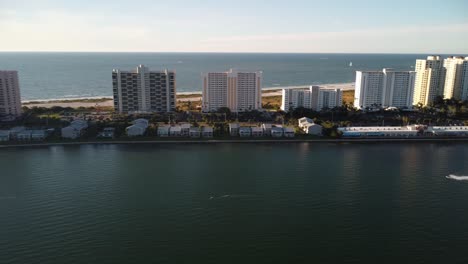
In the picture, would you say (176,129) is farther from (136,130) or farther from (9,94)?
(9,94)

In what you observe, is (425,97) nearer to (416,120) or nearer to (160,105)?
(416,120)

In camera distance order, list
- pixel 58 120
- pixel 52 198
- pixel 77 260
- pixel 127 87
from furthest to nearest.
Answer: pixel 127 87
pixel 58 120
pixel 52 198
pixel 77 260

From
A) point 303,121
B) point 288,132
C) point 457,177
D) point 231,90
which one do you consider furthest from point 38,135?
point 457,177

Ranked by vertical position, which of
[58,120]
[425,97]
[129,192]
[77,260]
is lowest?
[77,260]

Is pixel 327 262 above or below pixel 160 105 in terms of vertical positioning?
below

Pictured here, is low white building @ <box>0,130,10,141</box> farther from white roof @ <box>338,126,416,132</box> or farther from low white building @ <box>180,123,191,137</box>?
white roof @ <box>338,126,416,132</box>

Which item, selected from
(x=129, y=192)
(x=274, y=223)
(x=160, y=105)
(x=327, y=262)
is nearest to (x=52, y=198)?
(x=129, y=192)
